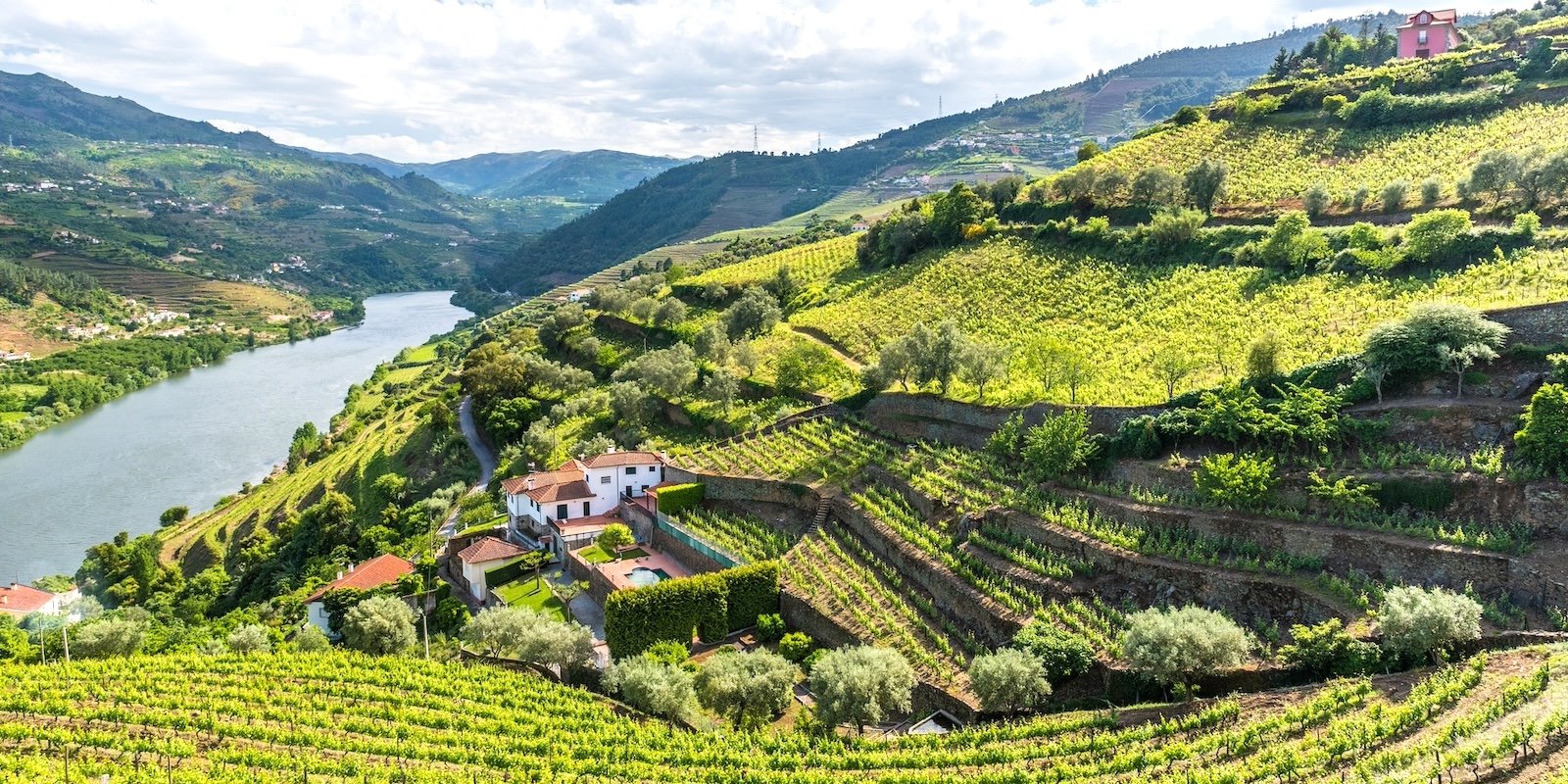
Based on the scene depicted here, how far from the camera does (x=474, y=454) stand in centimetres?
6219

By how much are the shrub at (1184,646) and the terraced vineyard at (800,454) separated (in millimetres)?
16124

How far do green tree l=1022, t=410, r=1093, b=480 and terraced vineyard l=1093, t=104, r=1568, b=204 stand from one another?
29.6m

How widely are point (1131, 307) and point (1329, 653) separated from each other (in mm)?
27166

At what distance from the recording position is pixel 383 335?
480ft

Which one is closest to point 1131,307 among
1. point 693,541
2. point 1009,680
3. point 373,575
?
point 693,541

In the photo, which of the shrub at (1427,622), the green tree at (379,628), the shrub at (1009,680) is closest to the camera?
the shrub at (1427,622)

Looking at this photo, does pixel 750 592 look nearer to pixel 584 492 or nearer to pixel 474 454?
pixel 584 492

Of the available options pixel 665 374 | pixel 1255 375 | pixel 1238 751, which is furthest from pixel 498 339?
pixel 1238 751

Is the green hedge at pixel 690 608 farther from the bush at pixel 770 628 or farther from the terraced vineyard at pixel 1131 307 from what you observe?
the terraced vineyard at pixel 1131 307

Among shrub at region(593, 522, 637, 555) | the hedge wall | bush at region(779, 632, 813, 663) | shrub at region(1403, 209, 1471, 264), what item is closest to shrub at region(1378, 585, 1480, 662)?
bush at region(779, 632, 813, 663)

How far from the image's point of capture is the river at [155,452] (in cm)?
6694

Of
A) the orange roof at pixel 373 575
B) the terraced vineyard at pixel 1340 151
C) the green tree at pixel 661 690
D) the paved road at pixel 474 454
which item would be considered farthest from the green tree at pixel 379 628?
the terraced vineyard at pixel 1340 151

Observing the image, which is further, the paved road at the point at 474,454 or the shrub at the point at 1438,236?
the paved road at the point at 474,454

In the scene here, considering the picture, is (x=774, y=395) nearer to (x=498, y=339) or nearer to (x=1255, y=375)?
(x=1255, y=375)
